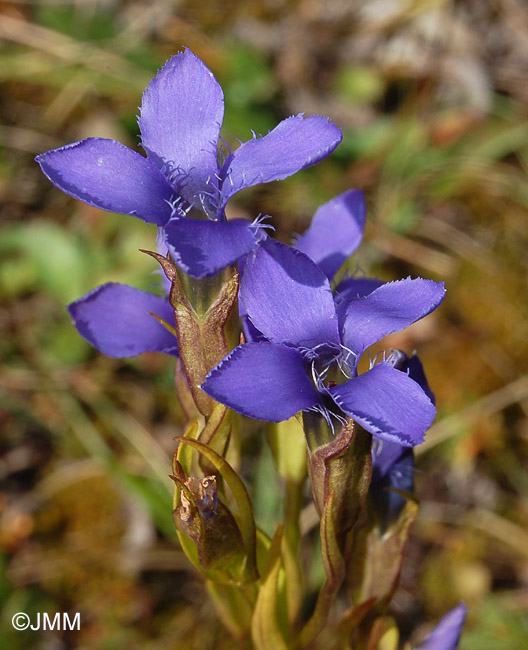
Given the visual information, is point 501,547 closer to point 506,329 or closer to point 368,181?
point 506,329

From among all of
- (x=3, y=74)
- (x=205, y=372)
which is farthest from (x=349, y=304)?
(x=3, y=74)

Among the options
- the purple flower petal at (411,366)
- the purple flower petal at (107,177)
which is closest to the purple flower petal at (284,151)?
the purple flower petal at (107,177)
